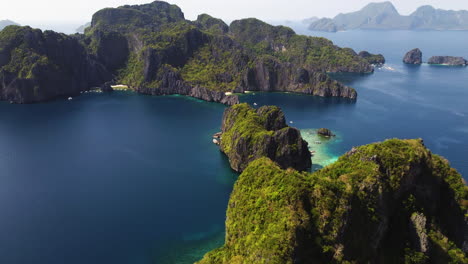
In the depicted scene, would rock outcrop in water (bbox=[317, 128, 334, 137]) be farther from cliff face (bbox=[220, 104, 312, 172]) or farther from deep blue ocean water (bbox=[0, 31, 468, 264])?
cliff face (bbox=[220, 104, 312, 172])

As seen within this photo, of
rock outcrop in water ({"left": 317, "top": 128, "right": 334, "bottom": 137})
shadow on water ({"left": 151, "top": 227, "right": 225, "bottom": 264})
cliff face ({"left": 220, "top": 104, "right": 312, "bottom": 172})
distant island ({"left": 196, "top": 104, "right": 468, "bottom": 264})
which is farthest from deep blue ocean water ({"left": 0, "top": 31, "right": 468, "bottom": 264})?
distant island ({"left": 196, "top": 104, "right": 468, "bottom": 264})

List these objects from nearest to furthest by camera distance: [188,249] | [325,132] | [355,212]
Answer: [355,212], [188,249], [325,132]

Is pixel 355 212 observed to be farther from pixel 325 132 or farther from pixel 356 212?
pixel 325 132

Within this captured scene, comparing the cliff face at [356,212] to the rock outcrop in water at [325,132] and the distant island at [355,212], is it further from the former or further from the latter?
the rock outcrop in water at [325,132]

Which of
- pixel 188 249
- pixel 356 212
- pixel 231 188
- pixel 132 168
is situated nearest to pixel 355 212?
pixel 356 212

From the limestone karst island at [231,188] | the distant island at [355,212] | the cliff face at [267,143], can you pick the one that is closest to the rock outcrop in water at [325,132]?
the limestone karst island at [231,188]
